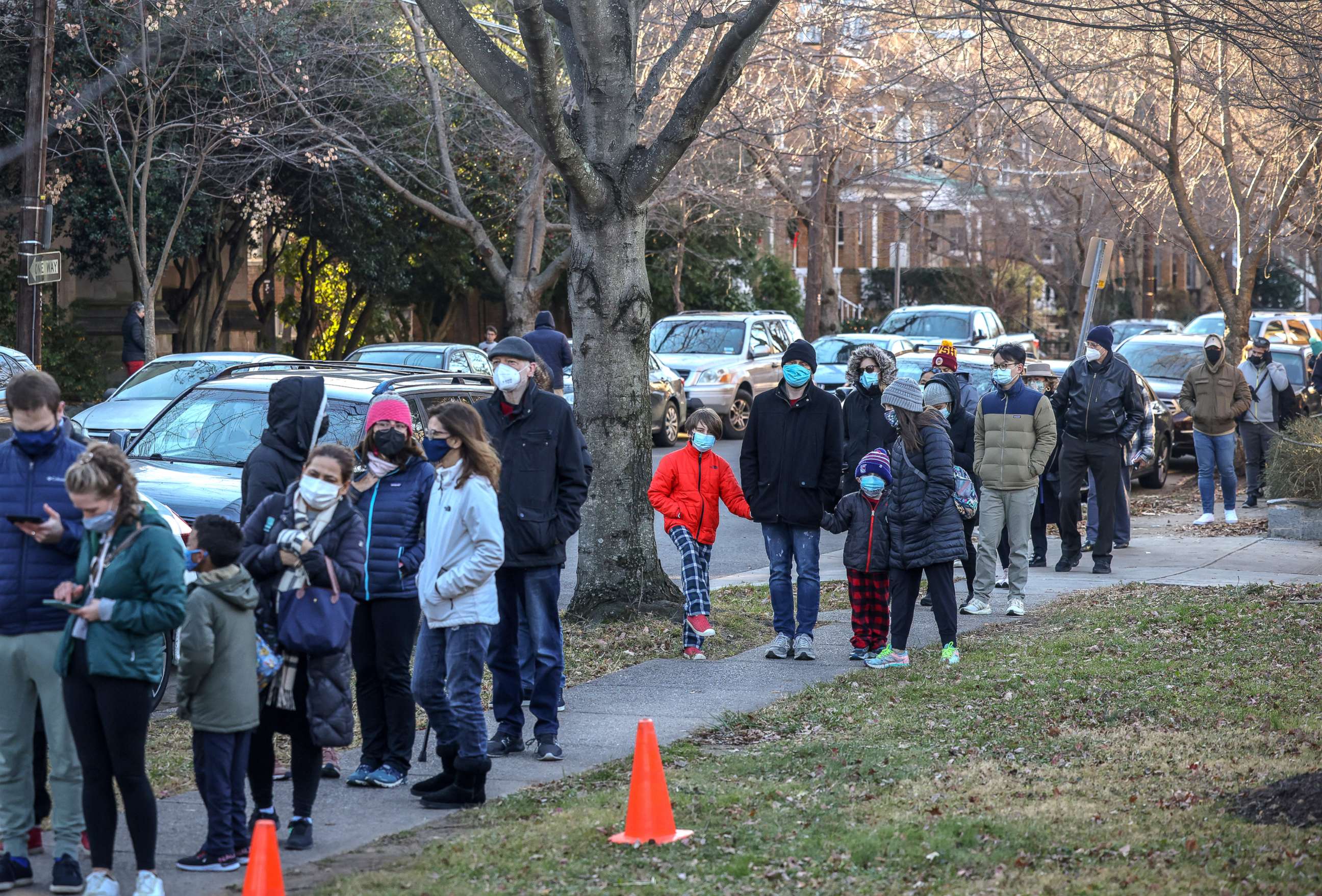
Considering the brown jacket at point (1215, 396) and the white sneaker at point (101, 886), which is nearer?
the white sneaker at point (101, 886)

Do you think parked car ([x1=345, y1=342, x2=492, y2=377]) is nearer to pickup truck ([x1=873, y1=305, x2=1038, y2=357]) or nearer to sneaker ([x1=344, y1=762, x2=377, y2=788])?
pickup truck ([x1=873, y1=305, x2=1038, y2=357])

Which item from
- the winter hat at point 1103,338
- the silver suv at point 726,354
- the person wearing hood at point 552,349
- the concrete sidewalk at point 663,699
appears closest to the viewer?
the concrete sidewalk at point 663,699

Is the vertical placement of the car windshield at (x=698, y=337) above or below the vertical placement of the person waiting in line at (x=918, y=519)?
above

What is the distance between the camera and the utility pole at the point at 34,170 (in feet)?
58.2

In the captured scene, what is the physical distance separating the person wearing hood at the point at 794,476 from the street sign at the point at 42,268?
10944 mm

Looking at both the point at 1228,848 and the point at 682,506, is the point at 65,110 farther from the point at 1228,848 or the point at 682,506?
the point at 1228,848

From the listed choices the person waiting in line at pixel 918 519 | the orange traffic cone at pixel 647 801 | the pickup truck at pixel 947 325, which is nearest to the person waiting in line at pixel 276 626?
the orange traffic cone at pixel 647 801

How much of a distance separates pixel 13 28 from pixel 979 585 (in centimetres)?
1948

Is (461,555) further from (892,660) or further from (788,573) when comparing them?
(892,660)

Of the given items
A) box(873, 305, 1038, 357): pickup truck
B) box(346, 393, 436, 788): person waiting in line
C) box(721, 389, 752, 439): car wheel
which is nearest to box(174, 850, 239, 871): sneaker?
box(346, 393, 436, 788): person waiting in line

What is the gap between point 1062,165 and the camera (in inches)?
1372

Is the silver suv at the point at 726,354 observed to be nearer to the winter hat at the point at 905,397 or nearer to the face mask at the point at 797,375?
the face mask at the point at 797,375

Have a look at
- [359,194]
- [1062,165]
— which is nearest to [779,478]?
[359,194]

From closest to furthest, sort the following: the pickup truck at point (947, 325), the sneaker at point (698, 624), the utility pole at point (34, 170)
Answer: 1. the sneaker at point (698, 624)
2. the utility pole at point (34, 170)
3. the pickup truck at point (947, 325)
